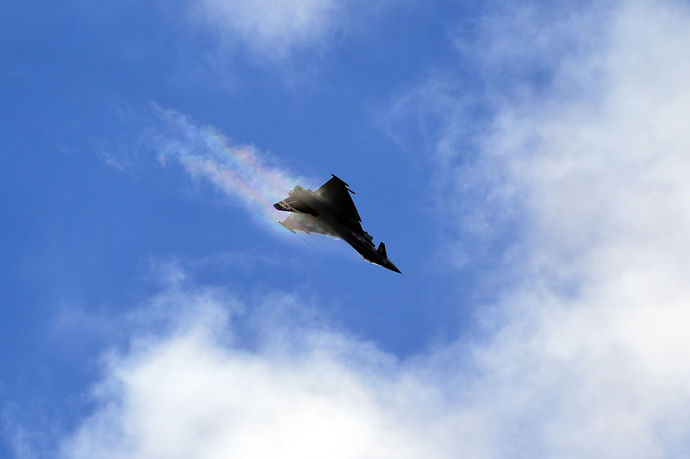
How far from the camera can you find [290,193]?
391ft

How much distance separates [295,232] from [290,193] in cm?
810

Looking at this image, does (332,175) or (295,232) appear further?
(295,232)

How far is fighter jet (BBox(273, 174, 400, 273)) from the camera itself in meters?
117

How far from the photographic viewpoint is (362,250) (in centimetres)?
11981

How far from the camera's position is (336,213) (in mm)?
118312

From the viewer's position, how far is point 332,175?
378 feet

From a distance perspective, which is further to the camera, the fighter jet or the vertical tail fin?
the vertical tail fin

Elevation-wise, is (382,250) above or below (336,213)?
below

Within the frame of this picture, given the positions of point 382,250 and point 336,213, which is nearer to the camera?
point 336,213

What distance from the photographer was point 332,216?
11856cm

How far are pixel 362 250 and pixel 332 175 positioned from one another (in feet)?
39.9

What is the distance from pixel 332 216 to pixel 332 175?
652cm

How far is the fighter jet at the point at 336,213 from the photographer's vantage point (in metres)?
117

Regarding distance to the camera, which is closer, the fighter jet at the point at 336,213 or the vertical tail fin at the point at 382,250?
the fighter jet at the point at 336,213
